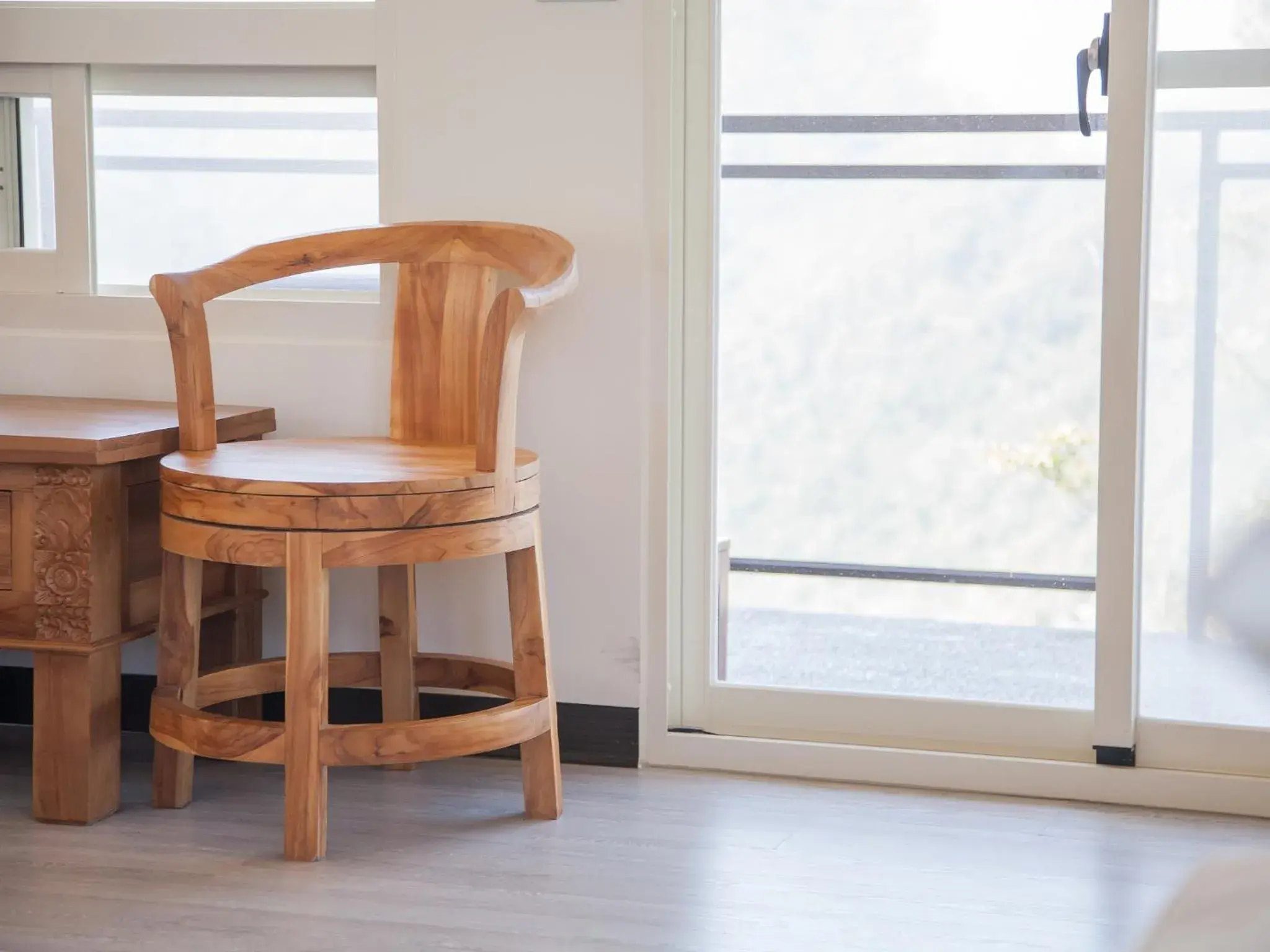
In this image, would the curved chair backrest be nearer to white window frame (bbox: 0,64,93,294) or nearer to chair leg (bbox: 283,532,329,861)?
chair leg (bbox: 283,532,329,861)

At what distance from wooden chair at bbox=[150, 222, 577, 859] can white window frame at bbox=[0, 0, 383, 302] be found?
244 millimetres

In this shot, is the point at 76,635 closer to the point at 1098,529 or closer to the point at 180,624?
the point at 180,624

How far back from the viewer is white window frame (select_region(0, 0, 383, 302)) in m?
2.31

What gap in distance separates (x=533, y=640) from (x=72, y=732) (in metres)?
0.62

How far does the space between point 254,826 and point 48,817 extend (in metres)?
0.28

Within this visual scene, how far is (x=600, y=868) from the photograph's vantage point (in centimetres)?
185

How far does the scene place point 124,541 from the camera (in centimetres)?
202

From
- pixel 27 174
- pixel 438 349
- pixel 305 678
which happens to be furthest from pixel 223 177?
pixel 305 678

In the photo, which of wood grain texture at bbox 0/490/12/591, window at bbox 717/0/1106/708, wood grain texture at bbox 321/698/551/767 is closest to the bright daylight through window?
window at bbox 717/0/1106/708

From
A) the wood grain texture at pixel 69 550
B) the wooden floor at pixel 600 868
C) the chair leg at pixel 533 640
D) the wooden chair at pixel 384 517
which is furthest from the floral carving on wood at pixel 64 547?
the chair leg at pixel 533 640

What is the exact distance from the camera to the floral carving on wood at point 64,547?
194 centimetres

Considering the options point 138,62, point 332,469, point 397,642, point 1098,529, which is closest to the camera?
point 332,469

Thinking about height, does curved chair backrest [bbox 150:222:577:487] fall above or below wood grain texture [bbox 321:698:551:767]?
above

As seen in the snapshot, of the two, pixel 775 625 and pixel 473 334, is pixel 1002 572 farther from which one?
pixel 473 334
